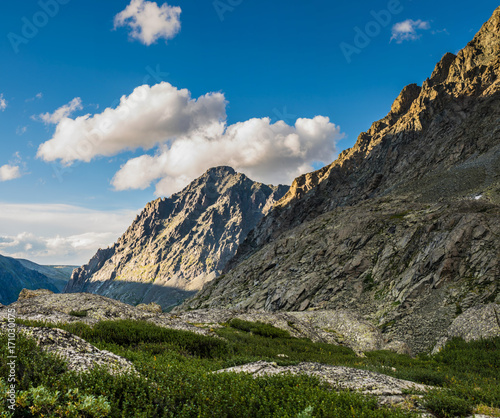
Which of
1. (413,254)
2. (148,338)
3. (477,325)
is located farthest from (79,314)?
(413,254)

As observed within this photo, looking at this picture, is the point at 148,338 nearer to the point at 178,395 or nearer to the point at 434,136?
the point at 178,395

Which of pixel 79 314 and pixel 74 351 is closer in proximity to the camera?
pixel 74 351

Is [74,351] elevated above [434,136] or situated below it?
below

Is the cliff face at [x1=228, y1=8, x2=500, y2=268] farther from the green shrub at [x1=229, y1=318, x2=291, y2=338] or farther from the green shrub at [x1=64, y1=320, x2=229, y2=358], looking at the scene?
the green shrub at [x1=64, y1=320, x2=229, y2=358]

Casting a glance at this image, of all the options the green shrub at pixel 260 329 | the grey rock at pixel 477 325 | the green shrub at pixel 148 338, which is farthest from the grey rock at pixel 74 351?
the grey rock at pixel 477 325

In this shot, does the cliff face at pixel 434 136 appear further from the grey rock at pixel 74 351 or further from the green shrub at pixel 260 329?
the grey rock at pixel 74 351

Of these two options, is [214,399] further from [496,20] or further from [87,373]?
[496,20]

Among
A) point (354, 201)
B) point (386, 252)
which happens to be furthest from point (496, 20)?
point (386, 252)

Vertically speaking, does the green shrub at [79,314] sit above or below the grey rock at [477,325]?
below

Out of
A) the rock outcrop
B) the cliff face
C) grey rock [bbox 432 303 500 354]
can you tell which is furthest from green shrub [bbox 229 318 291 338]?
the cliff face

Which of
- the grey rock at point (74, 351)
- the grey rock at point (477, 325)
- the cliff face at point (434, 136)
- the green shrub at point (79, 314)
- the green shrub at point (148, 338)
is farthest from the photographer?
the cliff face at point (434, 136)

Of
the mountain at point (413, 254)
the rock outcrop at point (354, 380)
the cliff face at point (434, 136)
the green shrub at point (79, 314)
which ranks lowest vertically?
the green shrub at point (79, 314)

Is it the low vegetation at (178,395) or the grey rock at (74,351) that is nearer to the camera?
the low vegetation at (178,395)

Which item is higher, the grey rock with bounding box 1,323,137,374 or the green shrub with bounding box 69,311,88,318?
the grey rock with bounding box 1,323,137,374
